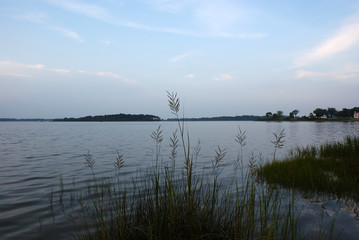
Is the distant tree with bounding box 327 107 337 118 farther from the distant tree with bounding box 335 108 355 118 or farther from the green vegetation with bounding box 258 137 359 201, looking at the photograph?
the green vegetation with bounding box 258 137 359 201

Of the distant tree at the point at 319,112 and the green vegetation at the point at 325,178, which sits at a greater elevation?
the distant tree at the point at 319,112

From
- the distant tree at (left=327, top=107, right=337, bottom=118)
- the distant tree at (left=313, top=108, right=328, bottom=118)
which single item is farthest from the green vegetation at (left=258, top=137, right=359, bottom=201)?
the distant tree at (left=327, top=107, right=337, bottom=118)

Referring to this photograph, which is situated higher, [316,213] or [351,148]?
[351,148]

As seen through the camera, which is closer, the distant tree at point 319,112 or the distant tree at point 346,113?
the distant tree at point 346,113

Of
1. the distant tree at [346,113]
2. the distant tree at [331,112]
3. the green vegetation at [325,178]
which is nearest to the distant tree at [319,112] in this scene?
the distant tree at [331,112]

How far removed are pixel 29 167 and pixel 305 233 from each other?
49.8 feet

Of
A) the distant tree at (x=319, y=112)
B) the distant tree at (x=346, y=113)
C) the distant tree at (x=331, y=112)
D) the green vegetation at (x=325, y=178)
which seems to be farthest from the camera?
the distant tree at (x=331, y=112)

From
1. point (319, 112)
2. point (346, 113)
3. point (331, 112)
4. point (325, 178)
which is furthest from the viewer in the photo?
point (331, 112)

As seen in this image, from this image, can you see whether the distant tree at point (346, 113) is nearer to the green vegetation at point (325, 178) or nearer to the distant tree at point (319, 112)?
the distant tree at point (319, 112)

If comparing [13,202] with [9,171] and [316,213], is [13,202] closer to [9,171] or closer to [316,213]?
[9,171]

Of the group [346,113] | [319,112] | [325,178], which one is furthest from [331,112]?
[325,178]

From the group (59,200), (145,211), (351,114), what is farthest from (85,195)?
(351,114)

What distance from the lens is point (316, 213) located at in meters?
6.82

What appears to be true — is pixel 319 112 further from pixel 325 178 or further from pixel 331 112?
pixel 325 178
